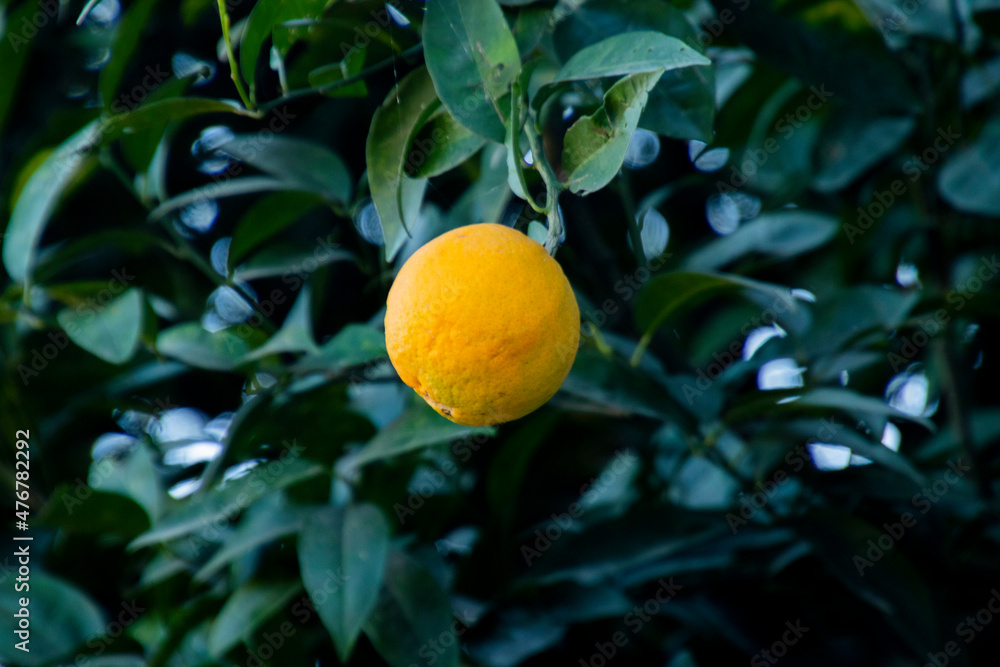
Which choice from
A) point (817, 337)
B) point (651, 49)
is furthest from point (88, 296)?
point (817, 337)

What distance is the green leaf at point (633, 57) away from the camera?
46cm

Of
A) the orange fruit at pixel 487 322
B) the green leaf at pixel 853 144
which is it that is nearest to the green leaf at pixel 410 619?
the orange fruit at pixel 487 322

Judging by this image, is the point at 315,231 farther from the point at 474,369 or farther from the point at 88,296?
the point at 474,369

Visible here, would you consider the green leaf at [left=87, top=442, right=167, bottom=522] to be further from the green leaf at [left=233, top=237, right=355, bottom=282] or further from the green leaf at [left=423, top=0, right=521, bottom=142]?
the green leaf at [left=423, top=0, right=521, bottom=142]

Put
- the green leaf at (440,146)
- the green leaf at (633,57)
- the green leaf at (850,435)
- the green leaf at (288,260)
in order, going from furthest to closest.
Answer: the green leaf at (288,260)
the green leaf at (850,435)
the green leaf at (440,146)
the green leaf at (633,57)

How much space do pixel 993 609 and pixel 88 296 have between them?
122 cm

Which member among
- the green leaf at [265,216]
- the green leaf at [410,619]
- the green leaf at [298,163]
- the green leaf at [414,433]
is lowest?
the green leaf at [410,619]

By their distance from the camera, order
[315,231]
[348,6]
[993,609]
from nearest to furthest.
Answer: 1. [348,6]
2. [993,609]
3. [315,231]

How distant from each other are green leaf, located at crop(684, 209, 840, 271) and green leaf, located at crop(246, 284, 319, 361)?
51cm

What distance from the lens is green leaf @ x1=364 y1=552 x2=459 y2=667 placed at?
2.56 ft

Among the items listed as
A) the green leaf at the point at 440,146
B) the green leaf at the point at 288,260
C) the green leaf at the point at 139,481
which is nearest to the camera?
the green leaf at the point at 440,146

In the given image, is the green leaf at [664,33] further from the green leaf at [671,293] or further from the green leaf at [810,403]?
the green leaf at [810,403]

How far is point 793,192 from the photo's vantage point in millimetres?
1114

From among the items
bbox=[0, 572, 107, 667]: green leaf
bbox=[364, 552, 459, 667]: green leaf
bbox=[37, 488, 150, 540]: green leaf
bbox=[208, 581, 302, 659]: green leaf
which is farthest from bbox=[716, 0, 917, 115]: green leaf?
bbox=[0, 572, 107, 667]: green leaf
